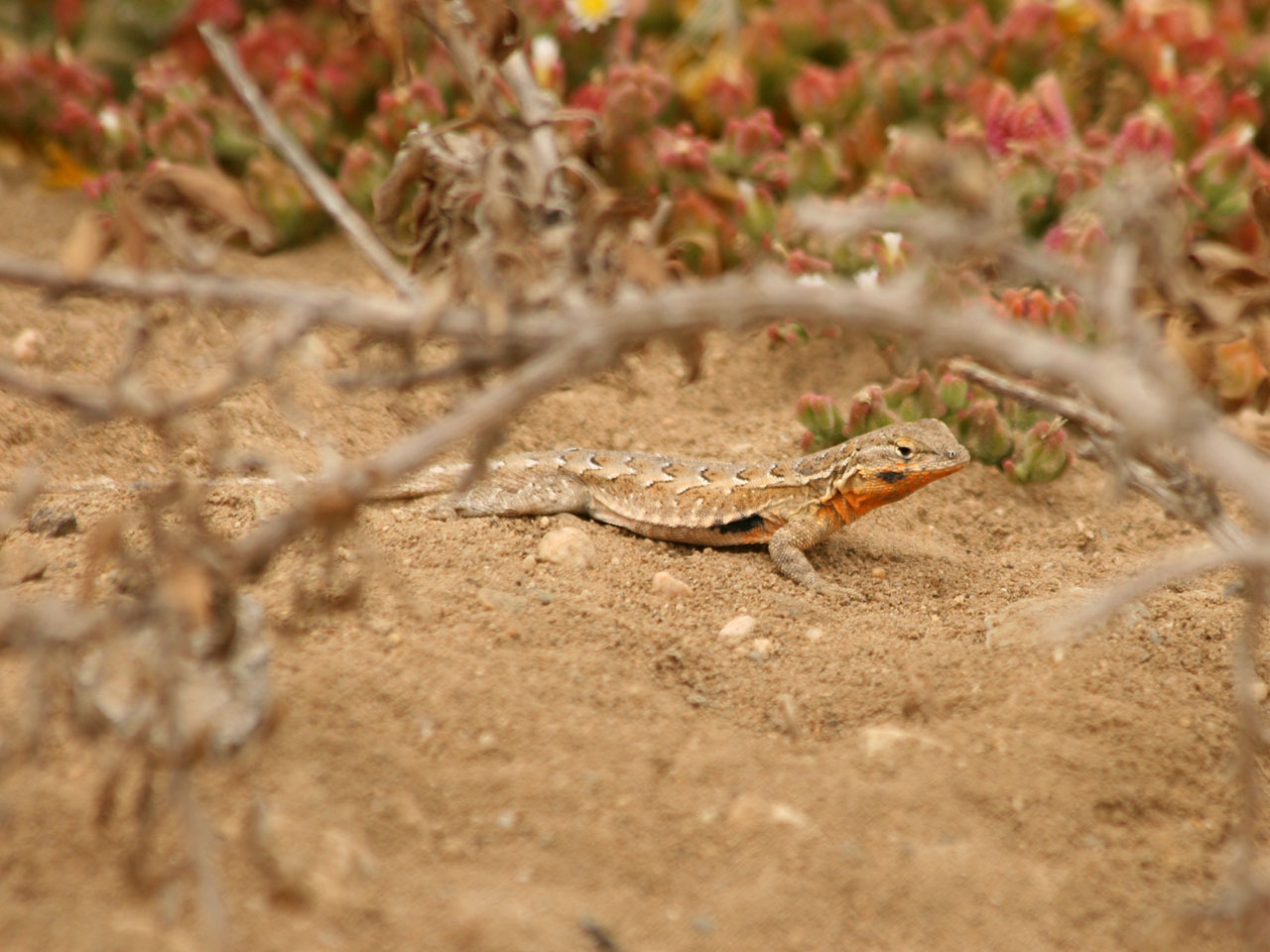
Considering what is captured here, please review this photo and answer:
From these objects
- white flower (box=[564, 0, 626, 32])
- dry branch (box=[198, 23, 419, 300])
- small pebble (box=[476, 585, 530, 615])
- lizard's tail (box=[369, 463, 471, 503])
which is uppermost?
dry branch (box=[198, 23, 419, 300])

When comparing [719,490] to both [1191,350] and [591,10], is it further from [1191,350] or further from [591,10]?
[591,10]

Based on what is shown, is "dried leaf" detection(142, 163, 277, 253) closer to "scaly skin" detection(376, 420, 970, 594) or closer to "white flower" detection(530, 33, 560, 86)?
"scaly skin" detection(376, 420, 970, 594)

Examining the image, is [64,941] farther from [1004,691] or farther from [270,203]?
[270,203]

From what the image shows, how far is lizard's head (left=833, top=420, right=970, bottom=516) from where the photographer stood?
418cm

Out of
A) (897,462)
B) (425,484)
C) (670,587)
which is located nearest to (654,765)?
(670,587)

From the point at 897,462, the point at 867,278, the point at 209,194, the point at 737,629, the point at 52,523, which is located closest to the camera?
the point at 209,194

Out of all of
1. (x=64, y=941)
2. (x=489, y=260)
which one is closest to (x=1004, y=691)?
(x=489, y=260)

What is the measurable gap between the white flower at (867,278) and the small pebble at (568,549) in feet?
4.82

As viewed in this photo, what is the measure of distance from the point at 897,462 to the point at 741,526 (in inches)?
25.0

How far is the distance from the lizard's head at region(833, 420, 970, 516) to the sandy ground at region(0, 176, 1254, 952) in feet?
0.87

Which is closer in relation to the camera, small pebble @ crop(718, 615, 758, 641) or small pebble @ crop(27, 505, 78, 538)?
small pebble @ crop(718, 615, 758, 641)

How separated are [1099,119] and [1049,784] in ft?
14.7

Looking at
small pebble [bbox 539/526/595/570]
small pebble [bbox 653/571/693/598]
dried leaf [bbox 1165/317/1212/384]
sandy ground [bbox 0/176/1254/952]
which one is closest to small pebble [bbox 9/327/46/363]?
sandy ground [bbox 0/176/1254/952]

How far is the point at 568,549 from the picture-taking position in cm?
402
